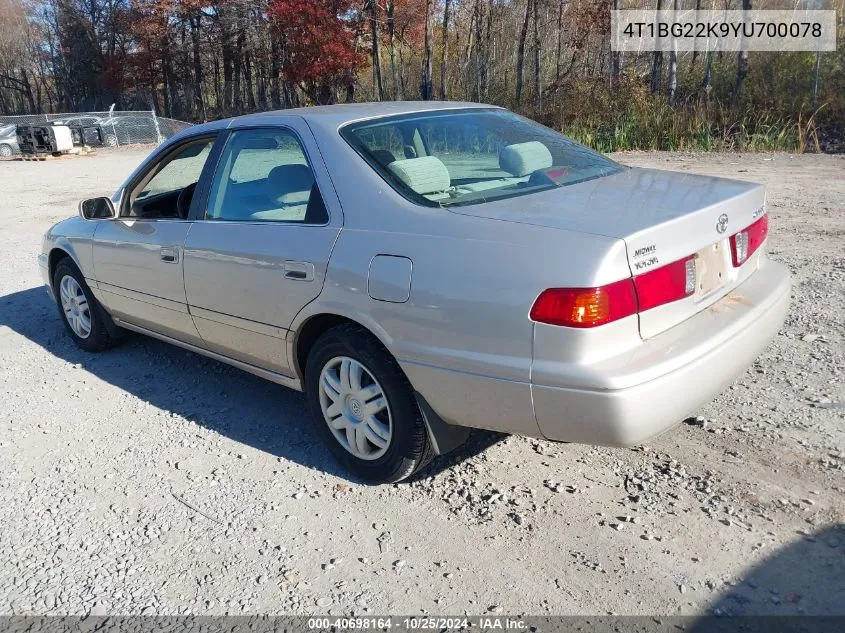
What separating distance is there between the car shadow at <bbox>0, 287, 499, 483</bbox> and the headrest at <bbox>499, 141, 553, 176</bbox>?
4.41 feet

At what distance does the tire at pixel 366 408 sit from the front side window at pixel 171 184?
1491 mm

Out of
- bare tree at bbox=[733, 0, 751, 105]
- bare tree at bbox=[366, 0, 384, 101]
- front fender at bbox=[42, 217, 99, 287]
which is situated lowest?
front fender at bbox=[42, 217, 99, 287]

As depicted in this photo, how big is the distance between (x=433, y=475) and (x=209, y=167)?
7.00 ft

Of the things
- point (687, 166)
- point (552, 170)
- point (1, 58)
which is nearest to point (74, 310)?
point (552, 170)

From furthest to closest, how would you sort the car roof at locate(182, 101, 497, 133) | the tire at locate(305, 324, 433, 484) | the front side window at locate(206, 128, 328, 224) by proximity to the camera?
the car roof at locate(182, 101, 497, 133) → the front side window at locate(206, 128, 328, 224) → the tire at locate(305, 324, 433, 484)

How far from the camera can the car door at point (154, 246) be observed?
432 cm

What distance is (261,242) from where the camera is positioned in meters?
3.68

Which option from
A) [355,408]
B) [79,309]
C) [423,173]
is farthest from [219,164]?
[79,309]

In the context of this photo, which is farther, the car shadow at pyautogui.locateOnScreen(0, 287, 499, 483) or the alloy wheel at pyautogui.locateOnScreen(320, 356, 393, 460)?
the car shadow at pyautogui.locateOnScreen(0, 287, 499, 483)

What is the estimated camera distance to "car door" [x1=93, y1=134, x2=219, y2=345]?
432 cm

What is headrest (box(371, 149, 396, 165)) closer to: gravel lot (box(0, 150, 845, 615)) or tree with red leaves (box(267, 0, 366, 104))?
gravel lot (box(0, 150, 845, 615))

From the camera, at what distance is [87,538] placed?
3199mm

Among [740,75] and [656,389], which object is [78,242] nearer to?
[656,389]

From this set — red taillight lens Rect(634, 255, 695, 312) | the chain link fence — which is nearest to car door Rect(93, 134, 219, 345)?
red taillight lens Rect(634, 255, 695, 312)
